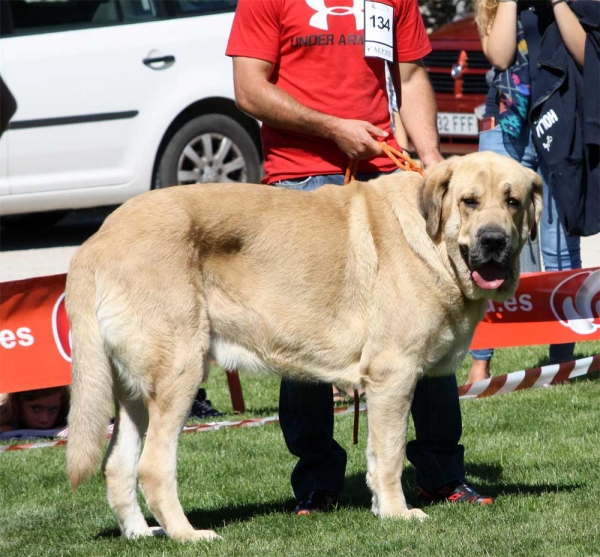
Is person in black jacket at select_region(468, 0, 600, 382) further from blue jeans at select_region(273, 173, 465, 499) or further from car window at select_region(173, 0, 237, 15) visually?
car window at select_region(173, 0, 237, 15)

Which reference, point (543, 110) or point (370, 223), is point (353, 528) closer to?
point (370, 223)

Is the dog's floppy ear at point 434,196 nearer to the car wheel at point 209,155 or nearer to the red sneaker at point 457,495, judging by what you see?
the red sneaker at point 457,495

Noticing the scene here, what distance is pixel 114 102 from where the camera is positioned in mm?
10305

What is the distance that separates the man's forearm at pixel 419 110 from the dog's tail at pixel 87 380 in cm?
170

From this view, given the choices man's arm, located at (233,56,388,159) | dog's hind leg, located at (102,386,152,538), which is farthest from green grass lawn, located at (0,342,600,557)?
man's arm, located at (233,56,388,159)

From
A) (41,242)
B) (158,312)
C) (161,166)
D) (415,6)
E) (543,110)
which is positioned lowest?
(41,242)

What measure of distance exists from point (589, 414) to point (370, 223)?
2.42 meters

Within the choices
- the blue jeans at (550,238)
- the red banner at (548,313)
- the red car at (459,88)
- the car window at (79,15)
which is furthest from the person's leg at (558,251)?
the car window at (79,15)

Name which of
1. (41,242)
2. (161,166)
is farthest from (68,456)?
(41,242)

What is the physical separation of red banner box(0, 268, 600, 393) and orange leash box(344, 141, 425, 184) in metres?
2.52

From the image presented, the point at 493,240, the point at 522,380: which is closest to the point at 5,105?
the point at 493,240

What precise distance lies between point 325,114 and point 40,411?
3.16 meters

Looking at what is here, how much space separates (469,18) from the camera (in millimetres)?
12977

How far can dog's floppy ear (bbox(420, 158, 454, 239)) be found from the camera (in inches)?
174
